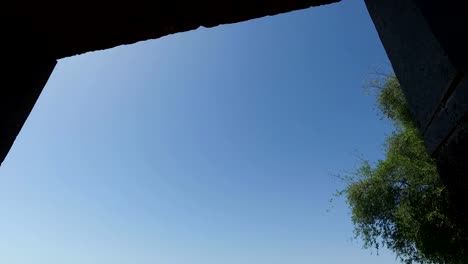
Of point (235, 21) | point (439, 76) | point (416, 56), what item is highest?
point (235, 21)

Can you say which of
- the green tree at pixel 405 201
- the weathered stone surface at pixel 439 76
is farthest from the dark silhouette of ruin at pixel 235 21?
the green tree at pixel 405 201

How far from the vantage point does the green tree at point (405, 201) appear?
13.2 meters

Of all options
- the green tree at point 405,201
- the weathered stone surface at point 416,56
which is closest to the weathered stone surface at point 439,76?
the weathered stone surface at point 416,56

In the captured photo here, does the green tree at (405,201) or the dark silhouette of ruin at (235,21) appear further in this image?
the green tree at (405,201)

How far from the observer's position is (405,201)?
48.4 feet

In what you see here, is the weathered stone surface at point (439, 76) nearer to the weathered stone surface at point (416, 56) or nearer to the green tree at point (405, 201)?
the weathered stone surface at point (416, 56)

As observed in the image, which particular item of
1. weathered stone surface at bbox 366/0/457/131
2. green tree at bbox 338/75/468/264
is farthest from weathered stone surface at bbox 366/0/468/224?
green tree at bbox 338/75/468/264

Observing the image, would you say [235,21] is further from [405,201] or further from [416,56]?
[405,201]

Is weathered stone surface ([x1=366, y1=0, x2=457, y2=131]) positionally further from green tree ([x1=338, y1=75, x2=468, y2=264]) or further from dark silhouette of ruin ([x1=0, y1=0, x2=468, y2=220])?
green tree ([x1=338, y1=75, x2=468, y2=264])

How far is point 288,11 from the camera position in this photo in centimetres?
226

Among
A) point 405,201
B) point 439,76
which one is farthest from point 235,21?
point 405,201

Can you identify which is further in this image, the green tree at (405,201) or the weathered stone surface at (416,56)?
the green tree at (405,201)

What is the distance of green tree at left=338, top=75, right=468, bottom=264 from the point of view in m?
13.2

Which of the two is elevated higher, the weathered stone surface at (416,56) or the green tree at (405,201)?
the green tree at (405,201)
